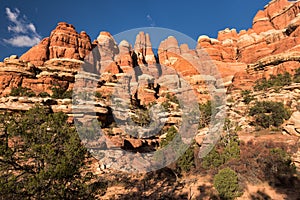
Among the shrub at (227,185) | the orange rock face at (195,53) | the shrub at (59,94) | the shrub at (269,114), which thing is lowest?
the shrub at (227,185)

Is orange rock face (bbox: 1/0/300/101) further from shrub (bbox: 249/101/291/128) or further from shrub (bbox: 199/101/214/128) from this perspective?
shrub (bbox: 249/101/291/128)

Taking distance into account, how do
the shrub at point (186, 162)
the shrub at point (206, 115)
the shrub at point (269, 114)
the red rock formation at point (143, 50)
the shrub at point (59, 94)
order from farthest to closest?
the red rock formation at point (143, 50) < the shrub at point (59, 94) < the shrub at point (206, 115) < the shrub at point (269, 114) < the shrub at point (186, 162)

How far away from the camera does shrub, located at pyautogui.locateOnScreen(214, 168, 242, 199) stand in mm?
11242

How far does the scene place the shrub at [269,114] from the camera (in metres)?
27.5

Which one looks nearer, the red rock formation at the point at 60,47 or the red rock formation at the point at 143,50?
the red rock formation at the point at 60,47

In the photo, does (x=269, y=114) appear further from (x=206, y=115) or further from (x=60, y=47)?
(x=60, y=47)

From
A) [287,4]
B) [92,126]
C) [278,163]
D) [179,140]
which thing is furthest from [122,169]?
[287,4]

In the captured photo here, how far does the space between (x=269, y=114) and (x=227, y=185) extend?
2280 cm

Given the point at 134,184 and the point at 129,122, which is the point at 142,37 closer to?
the point at 129,122

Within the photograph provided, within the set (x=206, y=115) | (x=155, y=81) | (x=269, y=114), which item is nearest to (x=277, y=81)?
(x=269, y=114)

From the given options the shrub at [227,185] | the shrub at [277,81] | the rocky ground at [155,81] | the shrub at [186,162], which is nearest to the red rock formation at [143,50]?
the rocky ground at [155,81]

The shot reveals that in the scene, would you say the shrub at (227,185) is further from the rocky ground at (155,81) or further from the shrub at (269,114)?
the shrub at (269,114)

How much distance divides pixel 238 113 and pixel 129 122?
2030 centimetres

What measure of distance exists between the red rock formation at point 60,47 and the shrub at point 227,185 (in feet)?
183
